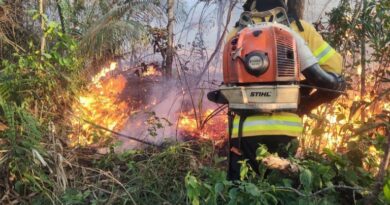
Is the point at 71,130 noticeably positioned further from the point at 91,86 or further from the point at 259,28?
the point at 259,28

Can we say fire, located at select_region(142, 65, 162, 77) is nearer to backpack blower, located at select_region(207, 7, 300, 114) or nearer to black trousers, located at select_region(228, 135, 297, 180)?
black trousers, located at select_region(228, 135, 297, 180)

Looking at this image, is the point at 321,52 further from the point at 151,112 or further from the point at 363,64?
the point at 151,112

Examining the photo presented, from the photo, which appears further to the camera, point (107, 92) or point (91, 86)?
point (107, 92)

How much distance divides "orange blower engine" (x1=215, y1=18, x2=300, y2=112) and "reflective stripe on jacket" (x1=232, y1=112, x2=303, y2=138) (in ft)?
0.28

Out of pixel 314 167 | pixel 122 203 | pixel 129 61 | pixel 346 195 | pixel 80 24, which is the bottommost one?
pixel 122 203

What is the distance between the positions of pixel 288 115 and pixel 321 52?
0.52 m

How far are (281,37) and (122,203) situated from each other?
1.65 metres

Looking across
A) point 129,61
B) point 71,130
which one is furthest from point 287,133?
point 129,61

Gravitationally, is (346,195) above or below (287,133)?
below

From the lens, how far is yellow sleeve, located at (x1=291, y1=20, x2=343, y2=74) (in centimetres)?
324

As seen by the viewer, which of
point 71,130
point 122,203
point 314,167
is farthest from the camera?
point 71,130

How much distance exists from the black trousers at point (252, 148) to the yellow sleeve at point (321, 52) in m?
0.57

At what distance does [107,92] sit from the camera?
22.0 ft

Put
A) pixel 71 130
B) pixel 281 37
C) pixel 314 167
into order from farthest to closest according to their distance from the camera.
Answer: pixel 71 130
pixel 281 37
pixel 314 167
